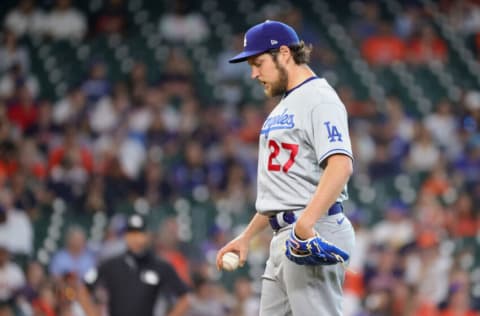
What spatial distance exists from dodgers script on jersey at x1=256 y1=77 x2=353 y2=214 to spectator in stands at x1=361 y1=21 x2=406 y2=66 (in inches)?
433

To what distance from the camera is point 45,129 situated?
12602 millimetres

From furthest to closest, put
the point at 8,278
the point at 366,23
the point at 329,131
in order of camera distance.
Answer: the point at 366,23, the point at 8,278, the point at 329,131

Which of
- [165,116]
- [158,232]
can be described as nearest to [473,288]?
[158,232]

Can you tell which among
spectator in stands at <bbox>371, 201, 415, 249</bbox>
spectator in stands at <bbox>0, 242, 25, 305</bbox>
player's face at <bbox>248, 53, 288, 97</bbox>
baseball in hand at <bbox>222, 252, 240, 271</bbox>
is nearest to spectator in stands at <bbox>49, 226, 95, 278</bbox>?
spectator in stands at <bbox>0, 242, 25, 305</bbox>

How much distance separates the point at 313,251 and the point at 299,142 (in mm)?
491

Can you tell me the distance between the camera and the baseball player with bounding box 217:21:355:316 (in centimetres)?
421

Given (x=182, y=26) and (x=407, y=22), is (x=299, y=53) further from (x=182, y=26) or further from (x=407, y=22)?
(x=407, y=22)

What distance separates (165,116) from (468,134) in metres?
3.71

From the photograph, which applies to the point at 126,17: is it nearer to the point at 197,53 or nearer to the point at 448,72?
the point at 197,53

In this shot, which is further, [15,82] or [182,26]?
[182,26]

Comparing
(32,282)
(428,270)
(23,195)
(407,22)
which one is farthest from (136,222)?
(407,22)

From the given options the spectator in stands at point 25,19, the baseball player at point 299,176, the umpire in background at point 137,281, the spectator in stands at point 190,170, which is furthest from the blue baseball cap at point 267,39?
the spectator in stands at point 25,19

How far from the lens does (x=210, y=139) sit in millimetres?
12633

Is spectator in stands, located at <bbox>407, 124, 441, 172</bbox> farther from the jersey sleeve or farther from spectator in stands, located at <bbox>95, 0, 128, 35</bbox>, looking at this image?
the jersey sleeve
